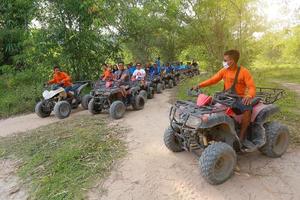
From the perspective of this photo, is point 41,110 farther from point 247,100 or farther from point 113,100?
point 247,100

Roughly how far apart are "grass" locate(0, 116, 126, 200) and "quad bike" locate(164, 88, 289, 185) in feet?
3.95

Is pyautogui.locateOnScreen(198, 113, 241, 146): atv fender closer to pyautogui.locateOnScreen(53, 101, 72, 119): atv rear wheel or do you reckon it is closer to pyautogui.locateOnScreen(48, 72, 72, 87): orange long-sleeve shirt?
pyautogui.locateOnScreen(53, 101, 72, 119): atv rear wheel

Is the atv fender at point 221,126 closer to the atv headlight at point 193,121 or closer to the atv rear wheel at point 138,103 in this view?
the atv headlight at point 193,121

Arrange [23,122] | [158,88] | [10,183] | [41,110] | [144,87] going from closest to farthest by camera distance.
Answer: [10,183]
[23,122]
[41,110]
[144,87]
[158,88]

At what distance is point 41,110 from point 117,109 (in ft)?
7.63

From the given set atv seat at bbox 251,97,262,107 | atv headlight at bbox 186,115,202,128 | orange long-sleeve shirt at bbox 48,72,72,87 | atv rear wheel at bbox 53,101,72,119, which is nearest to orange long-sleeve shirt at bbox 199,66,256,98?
atv seat at bbox 251,97,262,107

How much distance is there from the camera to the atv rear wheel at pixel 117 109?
843 cm

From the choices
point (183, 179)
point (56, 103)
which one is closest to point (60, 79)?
point (56, 103)

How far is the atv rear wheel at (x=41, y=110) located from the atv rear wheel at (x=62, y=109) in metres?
0.54

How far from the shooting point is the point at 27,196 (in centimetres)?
477

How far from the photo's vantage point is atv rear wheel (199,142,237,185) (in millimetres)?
4267

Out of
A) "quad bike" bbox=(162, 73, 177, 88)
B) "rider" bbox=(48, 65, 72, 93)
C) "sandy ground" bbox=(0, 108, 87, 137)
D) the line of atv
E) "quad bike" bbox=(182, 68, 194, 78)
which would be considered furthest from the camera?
"quad bike" bbox=(182, 68, 194, 78)

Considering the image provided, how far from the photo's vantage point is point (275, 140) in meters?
5.07

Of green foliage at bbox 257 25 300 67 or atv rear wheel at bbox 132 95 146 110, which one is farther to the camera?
green foliage at bbox 257 25 300 67
